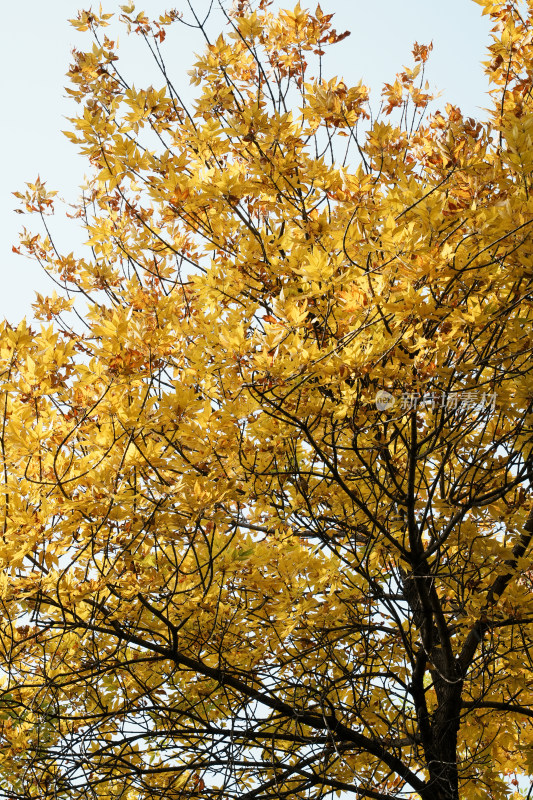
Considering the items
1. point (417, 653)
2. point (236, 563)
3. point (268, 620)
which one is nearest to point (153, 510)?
point (236, 563)

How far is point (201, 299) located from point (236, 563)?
124 cm

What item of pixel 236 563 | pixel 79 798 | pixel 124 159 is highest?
pixel 124 159

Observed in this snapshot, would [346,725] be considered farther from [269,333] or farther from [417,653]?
[269,333]

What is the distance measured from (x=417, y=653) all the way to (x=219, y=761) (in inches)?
47.1

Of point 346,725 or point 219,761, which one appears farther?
point 346,725

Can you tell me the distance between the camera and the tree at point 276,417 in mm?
2662

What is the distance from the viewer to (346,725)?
3.95m

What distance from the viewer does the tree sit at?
2662 mm

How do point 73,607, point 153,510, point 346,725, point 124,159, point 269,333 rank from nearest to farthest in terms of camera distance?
point 269,333 → point 153,510 → point 73,607 → point 124,159 → point 346,725

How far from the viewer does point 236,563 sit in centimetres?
319

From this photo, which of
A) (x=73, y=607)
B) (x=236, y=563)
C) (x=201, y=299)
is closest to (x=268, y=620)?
(x=236, y=563)

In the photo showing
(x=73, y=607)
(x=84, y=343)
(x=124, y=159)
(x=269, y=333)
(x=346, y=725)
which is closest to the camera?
(x=269, y=333)

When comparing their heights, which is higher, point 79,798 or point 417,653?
point 417,653

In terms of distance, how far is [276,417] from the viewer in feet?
8.47
